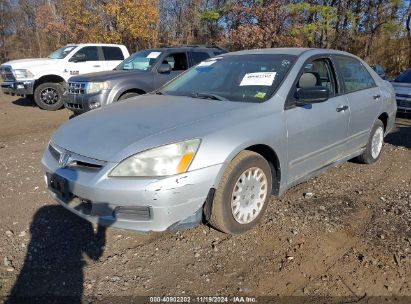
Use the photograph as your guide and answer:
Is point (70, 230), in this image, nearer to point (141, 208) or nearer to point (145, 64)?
point (141, 208)

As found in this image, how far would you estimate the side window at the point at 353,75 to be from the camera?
473cm

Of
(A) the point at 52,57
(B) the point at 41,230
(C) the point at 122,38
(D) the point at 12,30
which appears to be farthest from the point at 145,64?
(D) the point at 12,30

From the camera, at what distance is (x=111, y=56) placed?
40.7ft

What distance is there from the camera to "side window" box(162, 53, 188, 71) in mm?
9312

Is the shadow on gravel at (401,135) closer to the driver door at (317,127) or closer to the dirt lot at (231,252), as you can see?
the dirt lot at (231,252)

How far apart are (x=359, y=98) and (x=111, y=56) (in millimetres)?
9292

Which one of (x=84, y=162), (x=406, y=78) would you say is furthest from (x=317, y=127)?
(x=406, y=78)

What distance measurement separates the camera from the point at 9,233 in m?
3.59

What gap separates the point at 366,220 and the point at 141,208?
7.38 feet

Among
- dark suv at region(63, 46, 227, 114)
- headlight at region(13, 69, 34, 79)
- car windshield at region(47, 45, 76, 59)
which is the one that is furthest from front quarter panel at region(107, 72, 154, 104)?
car windshield at region(47, 45, 76, 59)

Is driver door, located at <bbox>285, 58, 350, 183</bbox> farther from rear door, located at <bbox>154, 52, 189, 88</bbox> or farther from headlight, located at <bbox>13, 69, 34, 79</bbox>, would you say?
headlight, located at <bbox>13, 69, 34, 79</bbox>

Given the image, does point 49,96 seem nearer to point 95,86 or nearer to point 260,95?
point 95,86

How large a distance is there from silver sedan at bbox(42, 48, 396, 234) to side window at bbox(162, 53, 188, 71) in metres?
4.76

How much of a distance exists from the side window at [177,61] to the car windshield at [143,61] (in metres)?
0.28
